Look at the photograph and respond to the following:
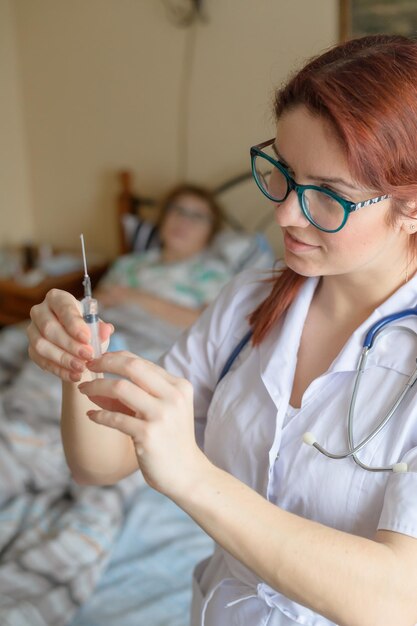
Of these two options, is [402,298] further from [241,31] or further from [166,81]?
[166,81]

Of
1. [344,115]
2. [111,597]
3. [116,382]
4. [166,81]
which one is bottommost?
[111,597]

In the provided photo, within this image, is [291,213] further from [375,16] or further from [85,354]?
[375,16]

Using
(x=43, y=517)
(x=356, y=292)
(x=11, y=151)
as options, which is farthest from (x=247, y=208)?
(x=356, y=292)

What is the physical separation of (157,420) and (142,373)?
5cm

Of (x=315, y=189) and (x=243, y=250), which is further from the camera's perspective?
(x=243, y=250)

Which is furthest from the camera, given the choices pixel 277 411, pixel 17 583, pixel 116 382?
pixel 17 583

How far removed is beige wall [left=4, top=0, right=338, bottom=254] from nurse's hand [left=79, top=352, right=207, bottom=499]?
201cm

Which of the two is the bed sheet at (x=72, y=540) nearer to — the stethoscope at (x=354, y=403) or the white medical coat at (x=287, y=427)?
the white medical coat at (x=287, y=427)

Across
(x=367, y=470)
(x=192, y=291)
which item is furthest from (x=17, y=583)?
(x=192, y=291)

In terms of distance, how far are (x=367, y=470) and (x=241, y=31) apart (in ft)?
7.64

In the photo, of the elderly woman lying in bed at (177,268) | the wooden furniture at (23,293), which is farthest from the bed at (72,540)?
the wooden furniture at (23,293)

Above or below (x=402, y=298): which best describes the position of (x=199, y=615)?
below

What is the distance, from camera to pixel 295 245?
3.10ft

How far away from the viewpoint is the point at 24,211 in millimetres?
3846
